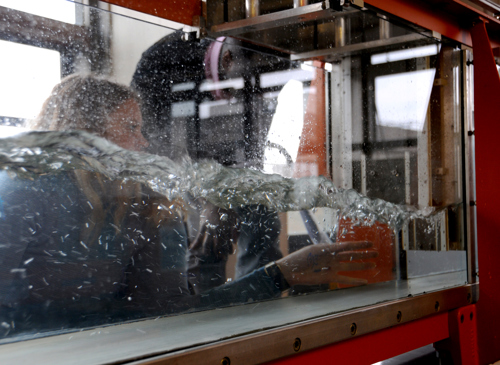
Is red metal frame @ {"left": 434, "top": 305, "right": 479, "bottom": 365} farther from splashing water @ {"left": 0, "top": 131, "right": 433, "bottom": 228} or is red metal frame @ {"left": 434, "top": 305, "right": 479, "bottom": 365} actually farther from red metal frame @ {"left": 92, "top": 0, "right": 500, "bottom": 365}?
splashing water @ {"left": 0, "top": 131, "right": 433, "bottom": 228}

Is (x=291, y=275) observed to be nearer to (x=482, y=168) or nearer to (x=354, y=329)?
(x=354, y=329)

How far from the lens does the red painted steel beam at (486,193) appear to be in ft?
3.80

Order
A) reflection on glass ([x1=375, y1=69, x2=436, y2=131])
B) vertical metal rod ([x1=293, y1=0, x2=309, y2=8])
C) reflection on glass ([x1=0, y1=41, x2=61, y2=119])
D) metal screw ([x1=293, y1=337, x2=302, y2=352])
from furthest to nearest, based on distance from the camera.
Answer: reflection on glass ([x1=375, y1=69, x2=436, y2=131])
vertical metal rod ([x1=293, y1=0, x2=309, y2=8])
metal screw ([x1=293, y1=337, x2=302, y2=352])
reflection on glass ([x1=0, y1=41, x2=61, y2=119])

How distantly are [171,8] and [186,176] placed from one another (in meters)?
0.31

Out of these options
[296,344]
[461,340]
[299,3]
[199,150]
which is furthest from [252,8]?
[461,340]

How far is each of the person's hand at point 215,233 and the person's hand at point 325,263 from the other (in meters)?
0.11

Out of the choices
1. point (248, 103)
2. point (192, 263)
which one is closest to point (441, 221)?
point (248, 103)

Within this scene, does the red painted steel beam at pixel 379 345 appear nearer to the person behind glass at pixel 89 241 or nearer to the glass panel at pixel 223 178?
the glass panel at pixel 223 178

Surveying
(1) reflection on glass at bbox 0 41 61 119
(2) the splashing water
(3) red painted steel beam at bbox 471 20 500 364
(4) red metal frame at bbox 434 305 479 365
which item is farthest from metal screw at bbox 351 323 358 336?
(1) reflection on glass at bbox 0 41 61 119

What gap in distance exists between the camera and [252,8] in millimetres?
946

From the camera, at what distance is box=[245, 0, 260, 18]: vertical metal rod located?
947 millimetres

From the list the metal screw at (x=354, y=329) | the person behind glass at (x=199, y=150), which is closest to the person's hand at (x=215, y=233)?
the person behind glass at (x=199, y=150)

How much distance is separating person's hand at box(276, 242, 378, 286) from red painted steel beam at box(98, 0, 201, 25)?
0.47 metres

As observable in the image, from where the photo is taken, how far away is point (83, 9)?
2.31 feet
